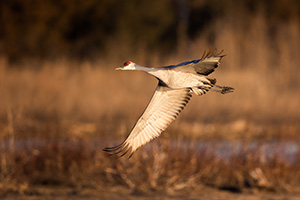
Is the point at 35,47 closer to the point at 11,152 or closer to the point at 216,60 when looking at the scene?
the point at 11,152

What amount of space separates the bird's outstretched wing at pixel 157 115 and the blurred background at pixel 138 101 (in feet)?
5.95

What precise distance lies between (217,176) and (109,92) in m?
6.00

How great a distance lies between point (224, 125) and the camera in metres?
12.6

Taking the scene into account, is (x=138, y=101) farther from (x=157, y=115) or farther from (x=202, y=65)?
(x=202, y=65)

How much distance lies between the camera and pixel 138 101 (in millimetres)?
13492

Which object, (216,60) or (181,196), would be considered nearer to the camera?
(216,60)

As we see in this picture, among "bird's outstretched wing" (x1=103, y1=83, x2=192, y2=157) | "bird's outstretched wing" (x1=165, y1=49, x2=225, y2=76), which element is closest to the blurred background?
"bird's outstretched wing" (x1=103, y1=83, x2=192, y2=157)

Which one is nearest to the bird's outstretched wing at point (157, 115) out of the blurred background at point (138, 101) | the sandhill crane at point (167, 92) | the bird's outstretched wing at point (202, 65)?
the sandhill crane at point (167, 92)

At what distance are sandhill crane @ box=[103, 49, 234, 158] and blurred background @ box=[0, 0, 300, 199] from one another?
1.83 metres

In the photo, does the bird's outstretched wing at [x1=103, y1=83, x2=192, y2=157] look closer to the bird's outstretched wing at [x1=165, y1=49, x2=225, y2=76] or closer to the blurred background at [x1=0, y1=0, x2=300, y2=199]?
the bird's outstretched wing at [x1=165, y1=49, x2=225, y2=76]

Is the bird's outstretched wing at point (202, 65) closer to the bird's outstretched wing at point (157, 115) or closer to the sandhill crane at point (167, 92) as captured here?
the sandhill crane at point (167, 92)

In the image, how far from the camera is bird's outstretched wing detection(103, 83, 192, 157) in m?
5.64

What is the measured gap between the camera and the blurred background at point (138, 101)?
784cm

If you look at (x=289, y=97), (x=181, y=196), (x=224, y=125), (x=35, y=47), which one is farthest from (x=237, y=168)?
(x=35, y=47)
